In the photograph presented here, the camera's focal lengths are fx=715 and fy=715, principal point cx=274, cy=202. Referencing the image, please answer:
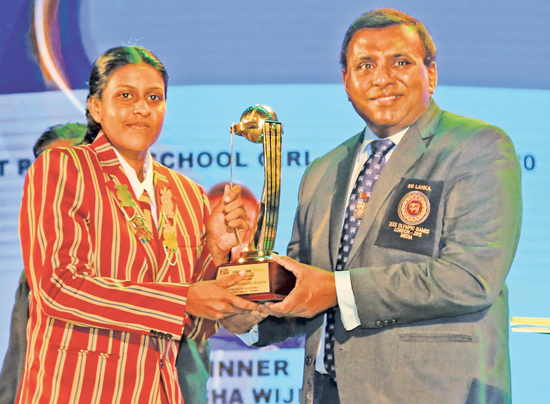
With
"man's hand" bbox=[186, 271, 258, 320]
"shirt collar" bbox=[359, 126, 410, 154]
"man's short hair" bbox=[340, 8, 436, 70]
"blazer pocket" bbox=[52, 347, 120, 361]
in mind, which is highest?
"man's short hair" bbox=[340, 8, 436, 70]

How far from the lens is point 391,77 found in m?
2.57

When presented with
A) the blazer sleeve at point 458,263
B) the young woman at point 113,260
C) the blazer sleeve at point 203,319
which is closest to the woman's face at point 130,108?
the young woman at point 113,260

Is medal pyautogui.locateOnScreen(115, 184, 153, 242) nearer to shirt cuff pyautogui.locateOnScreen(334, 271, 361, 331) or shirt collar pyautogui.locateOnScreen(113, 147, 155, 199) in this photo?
shirt collar pyautogui.locateOnScreen(113, 147, 155, 199)

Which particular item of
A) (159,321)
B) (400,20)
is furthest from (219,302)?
(400,20)

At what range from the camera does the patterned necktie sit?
2514 mm

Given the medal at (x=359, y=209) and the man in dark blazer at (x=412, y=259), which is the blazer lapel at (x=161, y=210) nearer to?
the man in dark blazer at (x=412, y=259)

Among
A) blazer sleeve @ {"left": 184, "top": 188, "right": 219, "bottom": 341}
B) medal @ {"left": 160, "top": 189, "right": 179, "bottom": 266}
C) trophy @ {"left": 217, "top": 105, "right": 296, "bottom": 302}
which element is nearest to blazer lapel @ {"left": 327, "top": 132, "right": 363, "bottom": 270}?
trophy @ {"left": 217, "top": 105, "right": 296, "bottom": 302}

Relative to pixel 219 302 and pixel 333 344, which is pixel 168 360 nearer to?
pixel 219 302

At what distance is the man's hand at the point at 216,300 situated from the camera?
241cm

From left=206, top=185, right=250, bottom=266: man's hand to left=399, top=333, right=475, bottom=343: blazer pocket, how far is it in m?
0.69

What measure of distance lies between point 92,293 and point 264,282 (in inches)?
22.3

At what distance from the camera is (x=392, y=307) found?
235 cm

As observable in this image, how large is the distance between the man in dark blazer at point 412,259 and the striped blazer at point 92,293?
34 cm

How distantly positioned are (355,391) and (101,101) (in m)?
1.38
